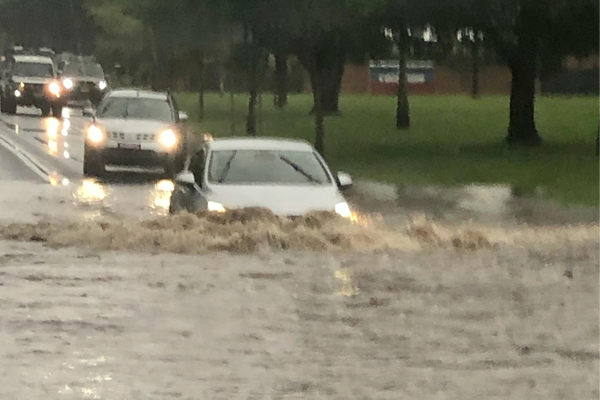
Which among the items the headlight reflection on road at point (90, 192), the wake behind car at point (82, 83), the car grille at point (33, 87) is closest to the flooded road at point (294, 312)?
the headlight reflection on road at point (90, 192)

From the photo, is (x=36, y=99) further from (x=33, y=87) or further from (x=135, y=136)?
(x=135, y=136)

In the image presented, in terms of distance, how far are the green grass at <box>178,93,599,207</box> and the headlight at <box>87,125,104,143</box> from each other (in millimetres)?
5150

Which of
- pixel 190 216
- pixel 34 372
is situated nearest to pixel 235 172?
pixel 190 216

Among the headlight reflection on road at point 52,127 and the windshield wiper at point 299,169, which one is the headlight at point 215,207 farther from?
the headlight reflection on road at point 52,127

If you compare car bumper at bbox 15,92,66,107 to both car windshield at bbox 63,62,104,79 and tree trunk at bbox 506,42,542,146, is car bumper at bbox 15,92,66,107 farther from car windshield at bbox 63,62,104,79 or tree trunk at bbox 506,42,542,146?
tree trunk at bbox 506,42,542,146

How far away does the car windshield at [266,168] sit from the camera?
1527 centimetres

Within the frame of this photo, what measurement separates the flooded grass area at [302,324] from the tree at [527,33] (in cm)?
1669

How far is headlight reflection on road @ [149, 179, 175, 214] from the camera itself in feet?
65.2

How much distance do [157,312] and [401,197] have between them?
12.8 m

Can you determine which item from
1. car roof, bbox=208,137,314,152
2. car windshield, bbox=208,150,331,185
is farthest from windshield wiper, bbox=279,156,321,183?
car roof, bbox=208,137,314,152

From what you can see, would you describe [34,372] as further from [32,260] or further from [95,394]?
[32,260]

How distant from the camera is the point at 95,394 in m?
8.05

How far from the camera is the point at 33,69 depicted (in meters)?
49.8

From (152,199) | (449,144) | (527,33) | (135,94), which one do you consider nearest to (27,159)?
(135,94)
